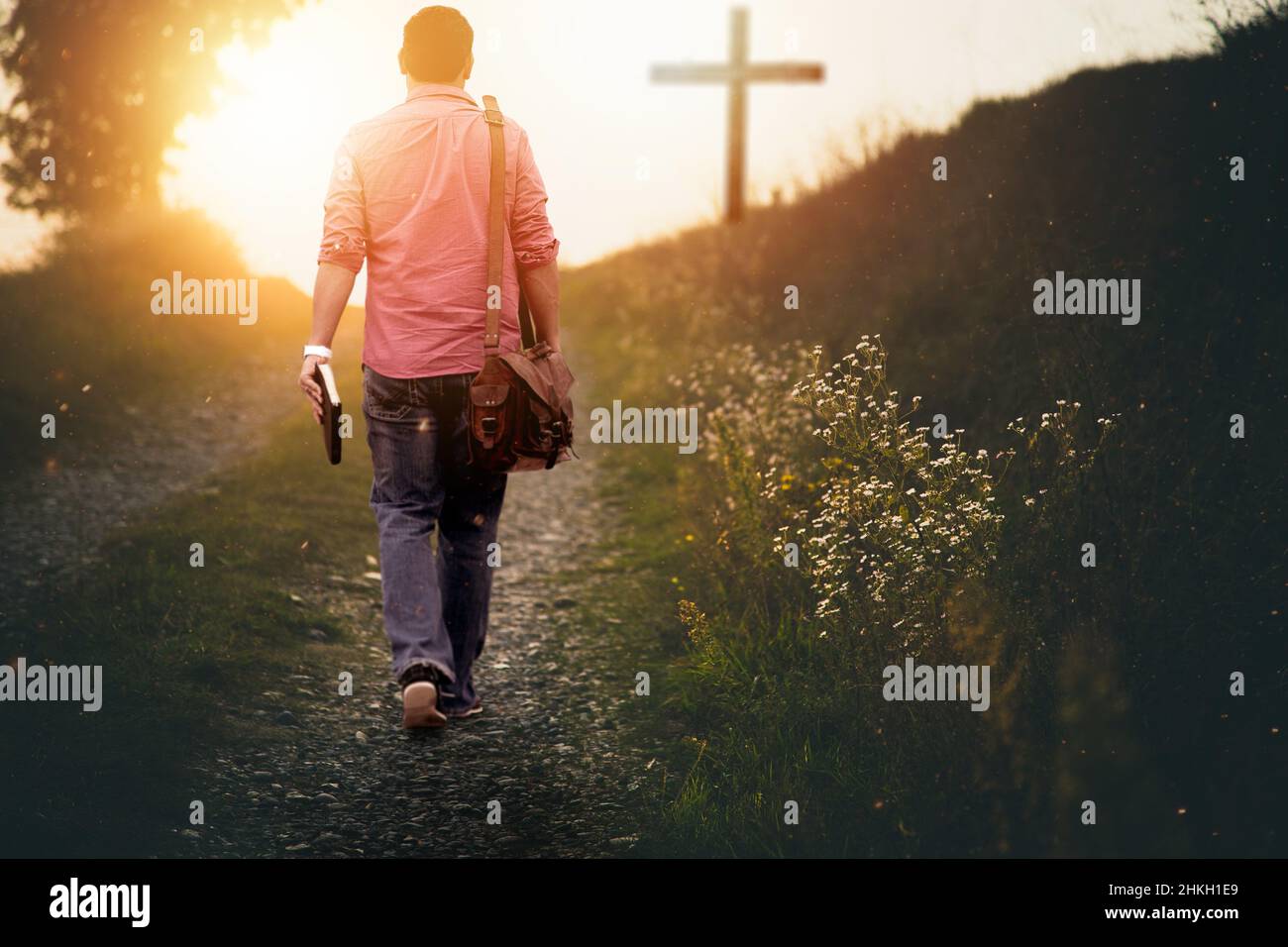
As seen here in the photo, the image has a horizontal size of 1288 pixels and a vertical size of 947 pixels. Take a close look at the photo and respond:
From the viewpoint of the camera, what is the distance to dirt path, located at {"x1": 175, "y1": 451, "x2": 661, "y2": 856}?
11.0 ft

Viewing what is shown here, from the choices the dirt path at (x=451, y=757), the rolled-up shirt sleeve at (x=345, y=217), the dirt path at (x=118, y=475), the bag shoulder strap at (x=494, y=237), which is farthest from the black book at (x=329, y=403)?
the dirt path at (x=118, y=475)

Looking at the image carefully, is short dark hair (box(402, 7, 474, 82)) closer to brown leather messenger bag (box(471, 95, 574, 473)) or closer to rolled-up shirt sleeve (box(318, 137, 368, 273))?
brown leather messenger bag (box(471, 95, 574, 473))

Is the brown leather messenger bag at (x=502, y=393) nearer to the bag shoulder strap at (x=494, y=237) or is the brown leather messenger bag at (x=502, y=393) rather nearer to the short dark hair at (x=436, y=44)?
the bag shoulder strap at (x=494, y=237)

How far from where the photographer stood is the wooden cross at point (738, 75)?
9898 mm

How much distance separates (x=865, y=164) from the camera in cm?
932

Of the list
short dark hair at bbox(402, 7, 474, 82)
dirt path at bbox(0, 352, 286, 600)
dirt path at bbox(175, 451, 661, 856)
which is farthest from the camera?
dirt path at bbox(0, 352, 286, 600)

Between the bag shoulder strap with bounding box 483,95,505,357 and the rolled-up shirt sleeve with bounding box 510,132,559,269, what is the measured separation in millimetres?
107

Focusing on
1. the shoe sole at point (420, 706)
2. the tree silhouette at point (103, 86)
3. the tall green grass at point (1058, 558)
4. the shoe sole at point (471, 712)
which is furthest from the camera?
the tree silhouette at point (103, 86)

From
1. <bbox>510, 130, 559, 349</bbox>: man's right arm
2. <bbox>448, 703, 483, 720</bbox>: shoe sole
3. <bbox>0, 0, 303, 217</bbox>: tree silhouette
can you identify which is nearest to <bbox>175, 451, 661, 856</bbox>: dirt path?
<bbox>448, 703, 483, 720</bbox>: shoe sole

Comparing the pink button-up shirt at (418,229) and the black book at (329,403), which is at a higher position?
the pink button-up shirt at (418,229)

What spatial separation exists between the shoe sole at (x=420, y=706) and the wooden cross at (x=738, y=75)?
7.92 m

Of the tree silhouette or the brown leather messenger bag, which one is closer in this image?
the brown leather messenger bag

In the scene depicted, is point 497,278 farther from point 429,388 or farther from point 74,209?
point 74,209
